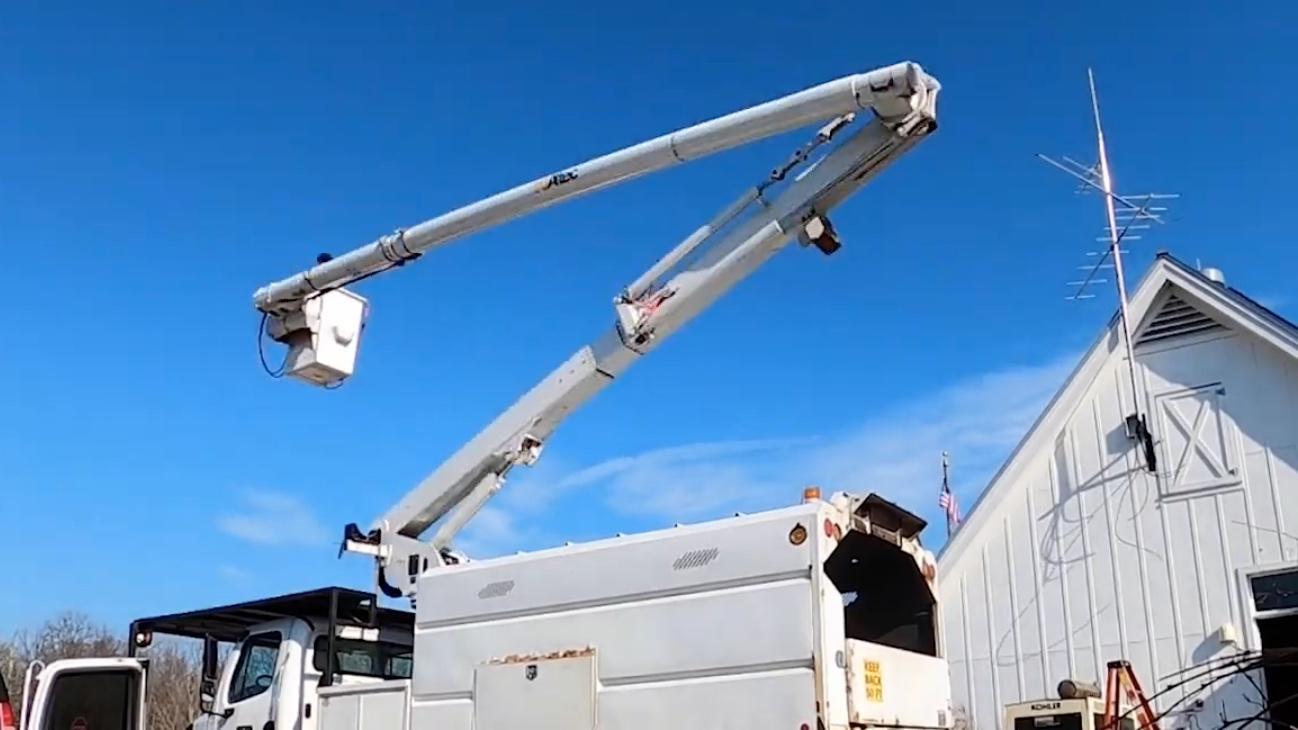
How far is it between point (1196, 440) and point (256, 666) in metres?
11.0

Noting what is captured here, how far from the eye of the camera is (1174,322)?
15.8 meters

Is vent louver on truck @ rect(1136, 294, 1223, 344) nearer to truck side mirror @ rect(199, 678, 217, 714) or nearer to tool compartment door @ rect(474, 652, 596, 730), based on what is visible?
tool compartment door @ rect(474, 652, 596, 730)

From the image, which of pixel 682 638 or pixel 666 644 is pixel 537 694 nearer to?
pixel 666 644

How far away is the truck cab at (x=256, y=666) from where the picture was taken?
967 centimetres

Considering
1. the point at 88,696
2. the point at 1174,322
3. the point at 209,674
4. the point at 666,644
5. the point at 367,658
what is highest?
the point at 1174,322

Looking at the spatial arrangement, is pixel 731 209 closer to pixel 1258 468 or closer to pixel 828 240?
pixel 828 240

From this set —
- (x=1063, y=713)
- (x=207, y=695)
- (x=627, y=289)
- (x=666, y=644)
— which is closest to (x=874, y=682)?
(x=666, y=644)

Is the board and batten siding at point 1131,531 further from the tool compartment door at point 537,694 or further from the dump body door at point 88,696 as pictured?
the dump body door at point 88,696

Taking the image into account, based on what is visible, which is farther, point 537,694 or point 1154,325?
point 1154,325

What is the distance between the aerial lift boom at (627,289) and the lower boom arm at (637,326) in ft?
0.04

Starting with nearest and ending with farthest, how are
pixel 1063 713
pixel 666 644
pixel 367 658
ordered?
pixel 666 644 → pixel 367 658 → pixel 1063 713

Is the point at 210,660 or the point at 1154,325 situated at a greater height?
the point at 1154,325

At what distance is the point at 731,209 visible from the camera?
1033cm

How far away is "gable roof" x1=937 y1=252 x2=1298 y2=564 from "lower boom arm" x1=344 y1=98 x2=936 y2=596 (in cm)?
745
